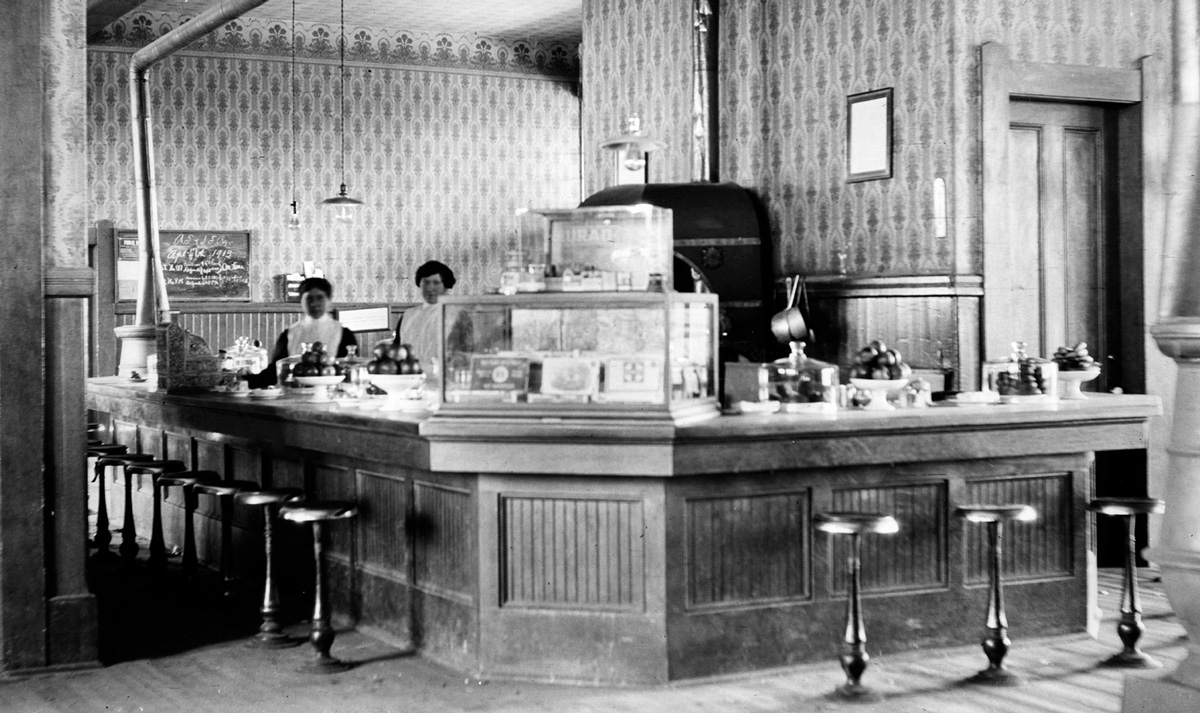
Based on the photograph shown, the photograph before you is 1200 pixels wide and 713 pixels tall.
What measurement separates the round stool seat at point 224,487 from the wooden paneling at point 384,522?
664 millimetres

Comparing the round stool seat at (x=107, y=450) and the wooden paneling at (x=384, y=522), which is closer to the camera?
the wooden paneling at (x=384, y=522)

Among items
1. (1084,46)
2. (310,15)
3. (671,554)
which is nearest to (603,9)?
(1084,46)

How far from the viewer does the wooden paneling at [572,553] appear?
5074mm

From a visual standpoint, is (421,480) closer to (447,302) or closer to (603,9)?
(447,302)

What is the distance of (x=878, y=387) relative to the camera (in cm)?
564

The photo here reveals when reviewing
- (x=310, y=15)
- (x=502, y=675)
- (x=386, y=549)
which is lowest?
(x=502, y=675)

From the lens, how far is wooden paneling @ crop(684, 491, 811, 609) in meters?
5.12

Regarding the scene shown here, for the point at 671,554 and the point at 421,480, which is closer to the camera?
the point at 671,554

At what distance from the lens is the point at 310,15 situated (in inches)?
531

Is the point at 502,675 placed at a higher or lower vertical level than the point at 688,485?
lower

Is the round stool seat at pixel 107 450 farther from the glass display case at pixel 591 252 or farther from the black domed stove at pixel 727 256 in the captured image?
the glass display case at pixel 591 252

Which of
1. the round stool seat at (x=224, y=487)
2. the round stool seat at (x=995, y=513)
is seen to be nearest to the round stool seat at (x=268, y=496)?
the round stool seat at (x=224, y=487)

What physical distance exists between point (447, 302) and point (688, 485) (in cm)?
120

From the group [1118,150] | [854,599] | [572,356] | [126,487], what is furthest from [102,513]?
[1118,150]
